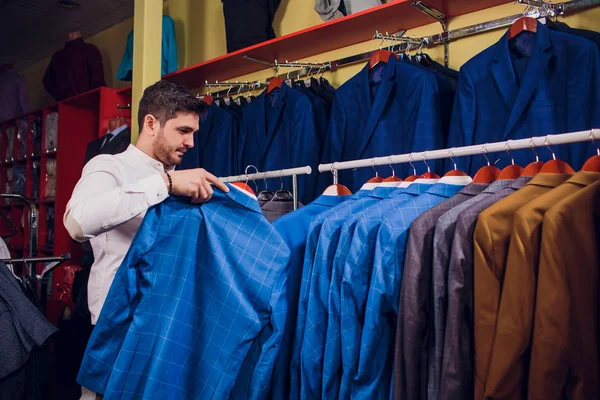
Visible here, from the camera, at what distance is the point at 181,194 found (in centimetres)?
142

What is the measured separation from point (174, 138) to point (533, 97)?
1392 millimetres

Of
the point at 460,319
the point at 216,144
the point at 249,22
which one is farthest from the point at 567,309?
the point at 249,22

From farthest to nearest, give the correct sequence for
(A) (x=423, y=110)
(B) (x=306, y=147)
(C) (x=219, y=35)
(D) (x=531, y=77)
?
(C) (x=219, y=35)
(B) (x=306, y=147)
(A) (x=423, y=110)
(D) (x=531, y=77)

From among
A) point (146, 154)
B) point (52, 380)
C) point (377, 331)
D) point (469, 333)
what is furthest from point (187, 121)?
point (52, 380)

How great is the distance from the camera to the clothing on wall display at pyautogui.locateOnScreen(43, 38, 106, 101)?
15.8 ft

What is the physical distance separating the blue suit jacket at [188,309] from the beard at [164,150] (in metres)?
0.64

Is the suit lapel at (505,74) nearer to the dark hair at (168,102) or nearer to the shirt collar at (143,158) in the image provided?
the dark hair at (168,102)

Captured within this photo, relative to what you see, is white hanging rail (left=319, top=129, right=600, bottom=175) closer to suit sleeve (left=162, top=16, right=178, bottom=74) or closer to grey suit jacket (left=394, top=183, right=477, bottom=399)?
grey suit jacket (left=394, top=183, right=477, bottom=399)

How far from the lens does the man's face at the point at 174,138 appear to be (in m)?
2.01

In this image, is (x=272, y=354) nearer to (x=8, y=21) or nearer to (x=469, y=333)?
(x=469, y=333)

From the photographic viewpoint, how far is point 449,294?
1.19 m

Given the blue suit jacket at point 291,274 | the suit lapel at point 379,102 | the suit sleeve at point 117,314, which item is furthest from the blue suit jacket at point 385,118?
the suit sleeve at point 117,314

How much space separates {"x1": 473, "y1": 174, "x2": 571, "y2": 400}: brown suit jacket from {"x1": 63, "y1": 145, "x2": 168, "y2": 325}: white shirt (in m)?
0.82

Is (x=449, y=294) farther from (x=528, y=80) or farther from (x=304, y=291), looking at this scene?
(x=528, y=80)
